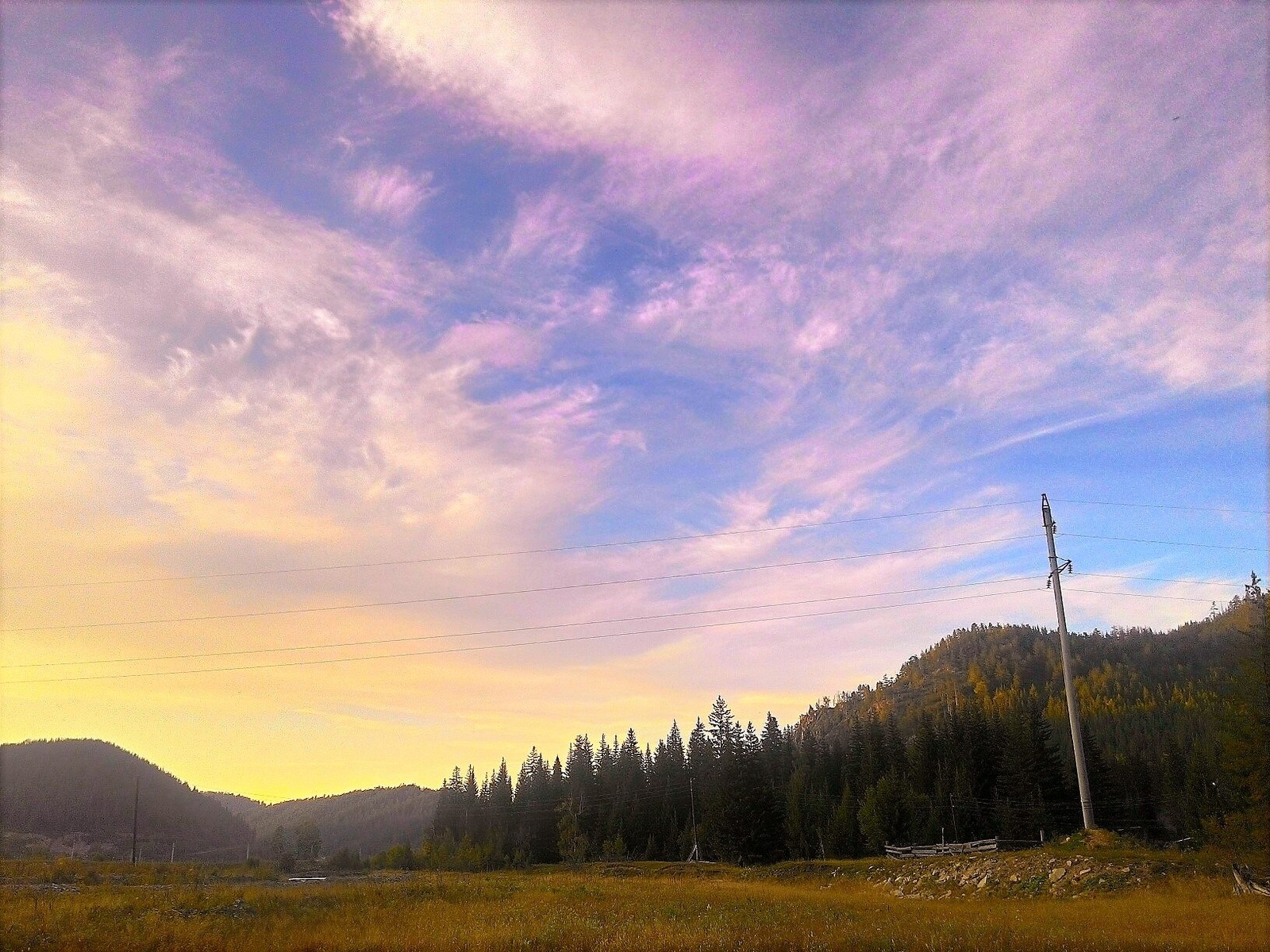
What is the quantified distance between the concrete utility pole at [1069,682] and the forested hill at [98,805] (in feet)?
388

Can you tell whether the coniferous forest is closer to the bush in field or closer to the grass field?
the bush in field

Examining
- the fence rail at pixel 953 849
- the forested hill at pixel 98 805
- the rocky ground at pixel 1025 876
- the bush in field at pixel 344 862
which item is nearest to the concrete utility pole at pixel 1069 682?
the rocky ground at pixel 1025 876

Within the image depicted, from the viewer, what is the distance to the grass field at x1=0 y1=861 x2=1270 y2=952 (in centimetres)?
1856

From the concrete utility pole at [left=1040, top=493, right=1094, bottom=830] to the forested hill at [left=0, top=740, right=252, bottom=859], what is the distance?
118 m

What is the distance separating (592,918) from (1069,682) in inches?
1151

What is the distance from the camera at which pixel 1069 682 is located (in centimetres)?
4078

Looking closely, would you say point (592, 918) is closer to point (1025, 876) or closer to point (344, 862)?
point (1025, 876)

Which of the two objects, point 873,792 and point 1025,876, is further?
point 873,792

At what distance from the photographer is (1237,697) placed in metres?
40.1

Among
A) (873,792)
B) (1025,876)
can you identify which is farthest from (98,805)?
Result: (1025,876)

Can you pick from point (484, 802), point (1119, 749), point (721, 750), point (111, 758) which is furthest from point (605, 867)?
point (111, 758)

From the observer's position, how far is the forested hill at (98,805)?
118 m

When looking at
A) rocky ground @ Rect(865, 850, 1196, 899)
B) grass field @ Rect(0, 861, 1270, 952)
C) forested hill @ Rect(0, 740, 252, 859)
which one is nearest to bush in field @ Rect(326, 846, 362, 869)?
forested hill @ Rect(0, 740, 252, 859)

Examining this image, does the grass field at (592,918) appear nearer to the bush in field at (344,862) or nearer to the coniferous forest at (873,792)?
the coniferous forest at (873,792)
